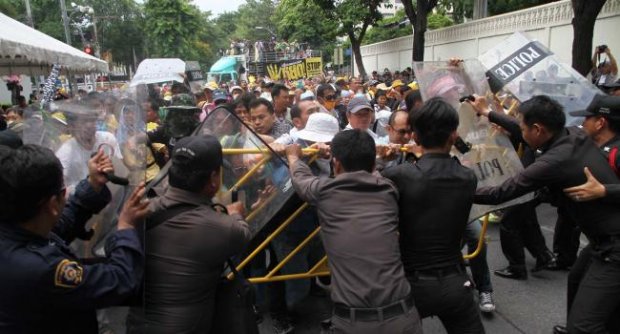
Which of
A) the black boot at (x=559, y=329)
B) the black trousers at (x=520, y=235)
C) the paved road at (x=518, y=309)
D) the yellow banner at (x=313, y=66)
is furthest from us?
the yellow banner at (x=313, y=66)

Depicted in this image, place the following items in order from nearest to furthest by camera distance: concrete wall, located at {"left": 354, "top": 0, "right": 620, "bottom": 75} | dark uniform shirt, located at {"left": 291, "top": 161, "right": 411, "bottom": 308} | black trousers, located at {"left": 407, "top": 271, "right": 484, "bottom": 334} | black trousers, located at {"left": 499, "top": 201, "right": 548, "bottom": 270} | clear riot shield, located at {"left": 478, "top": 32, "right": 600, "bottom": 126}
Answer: dark uniform shirt, located at {"left": 291, "top": 161, "right": 411, "bottom": 308} < black trousers, located at {"left": 407, "top": 271, "right": 484, "bottom": 334} < clear riot shield, located at {"left": 478, "top": 32, "right": 600, "bottom": 126} < black trousers, located at {"left": 499, "top": 201, "right": 548, "bottom": 270} < concrete wall, located at {"left": 354, "top": 0, "right": 620, "bottom": 75}

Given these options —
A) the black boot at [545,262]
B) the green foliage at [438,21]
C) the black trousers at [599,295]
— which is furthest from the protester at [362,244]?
the green foliage at [438,21]

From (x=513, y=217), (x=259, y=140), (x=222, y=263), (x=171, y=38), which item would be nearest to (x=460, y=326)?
(x=222, y=263)

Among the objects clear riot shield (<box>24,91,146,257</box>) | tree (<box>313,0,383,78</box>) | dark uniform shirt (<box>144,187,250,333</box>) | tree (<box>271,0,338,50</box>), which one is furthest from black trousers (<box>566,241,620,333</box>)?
tree (<box>271,0,338,50</box>)

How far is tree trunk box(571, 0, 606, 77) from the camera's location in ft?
29.0

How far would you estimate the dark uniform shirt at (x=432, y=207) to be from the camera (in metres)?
2.23

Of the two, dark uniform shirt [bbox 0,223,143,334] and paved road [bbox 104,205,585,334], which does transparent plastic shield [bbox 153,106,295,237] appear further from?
paved road [bbox 104,205,585,334]

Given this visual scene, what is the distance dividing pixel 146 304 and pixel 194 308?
20 centimetres

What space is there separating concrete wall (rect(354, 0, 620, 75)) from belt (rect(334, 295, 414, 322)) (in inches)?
323

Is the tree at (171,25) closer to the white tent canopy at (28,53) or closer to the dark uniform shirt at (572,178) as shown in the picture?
the white tent canopy at (28,53)

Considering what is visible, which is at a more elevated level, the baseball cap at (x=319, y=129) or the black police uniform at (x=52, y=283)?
the baseball cap at (x=319, y=129)

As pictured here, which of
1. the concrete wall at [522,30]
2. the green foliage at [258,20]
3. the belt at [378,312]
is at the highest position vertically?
the green foliage at [258,20]

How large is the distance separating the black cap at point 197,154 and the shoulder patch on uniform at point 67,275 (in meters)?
0.58

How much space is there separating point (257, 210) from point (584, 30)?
8.81 metres
